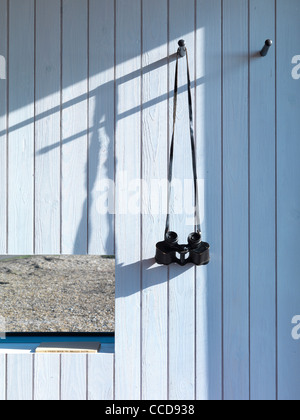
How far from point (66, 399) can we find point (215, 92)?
53.2 inches

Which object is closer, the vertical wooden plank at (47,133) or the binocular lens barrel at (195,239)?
the binocular lens barrel at (195,239)

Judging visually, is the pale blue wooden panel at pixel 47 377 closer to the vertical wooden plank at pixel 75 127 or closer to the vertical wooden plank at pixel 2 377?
the vertical wooden plank at pixel 2 377

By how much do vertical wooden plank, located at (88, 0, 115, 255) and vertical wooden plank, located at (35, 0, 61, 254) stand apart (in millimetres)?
136

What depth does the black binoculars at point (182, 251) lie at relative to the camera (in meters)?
1.16

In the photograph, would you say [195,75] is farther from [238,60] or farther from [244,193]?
[244,193]

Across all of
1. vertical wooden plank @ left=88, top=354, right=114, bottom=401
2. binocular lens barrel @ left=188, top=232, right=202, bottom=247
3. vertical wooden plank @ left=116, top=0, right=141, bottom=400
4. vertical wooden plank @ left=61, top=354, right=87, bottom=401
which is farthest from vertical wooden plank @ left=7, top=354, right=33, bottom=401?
binocular lens barrel @ left=188, top=232, right=202, bottom=247

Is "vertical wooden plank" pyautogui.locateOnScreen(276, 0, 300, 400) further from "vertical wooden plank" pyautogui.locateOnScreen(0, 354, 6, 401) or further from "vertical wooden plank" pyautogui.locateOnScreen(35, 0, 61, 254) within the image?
"vertical wooden plank" pyautogui.locateOnScreen(0, 354, 6, 401)

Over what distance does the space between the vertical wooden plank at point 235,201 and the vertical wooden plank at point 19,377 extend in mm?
773

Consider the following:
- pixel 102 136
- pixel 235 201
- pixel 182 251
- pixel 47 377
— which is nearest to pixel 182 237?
pixel 182 251

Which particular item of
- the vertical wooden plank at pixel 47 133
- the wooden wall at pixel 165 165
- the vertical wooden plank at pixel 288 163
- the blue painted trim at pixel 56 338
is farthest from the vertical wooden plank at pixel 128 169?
the vertical wooden plank at pixel 288 163

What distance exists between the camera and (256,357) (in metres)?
1.28

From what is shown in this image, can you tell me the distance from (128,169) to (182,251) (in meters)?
0.39

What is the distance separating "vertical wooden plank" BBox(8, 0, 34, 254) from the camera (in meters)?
1.28
